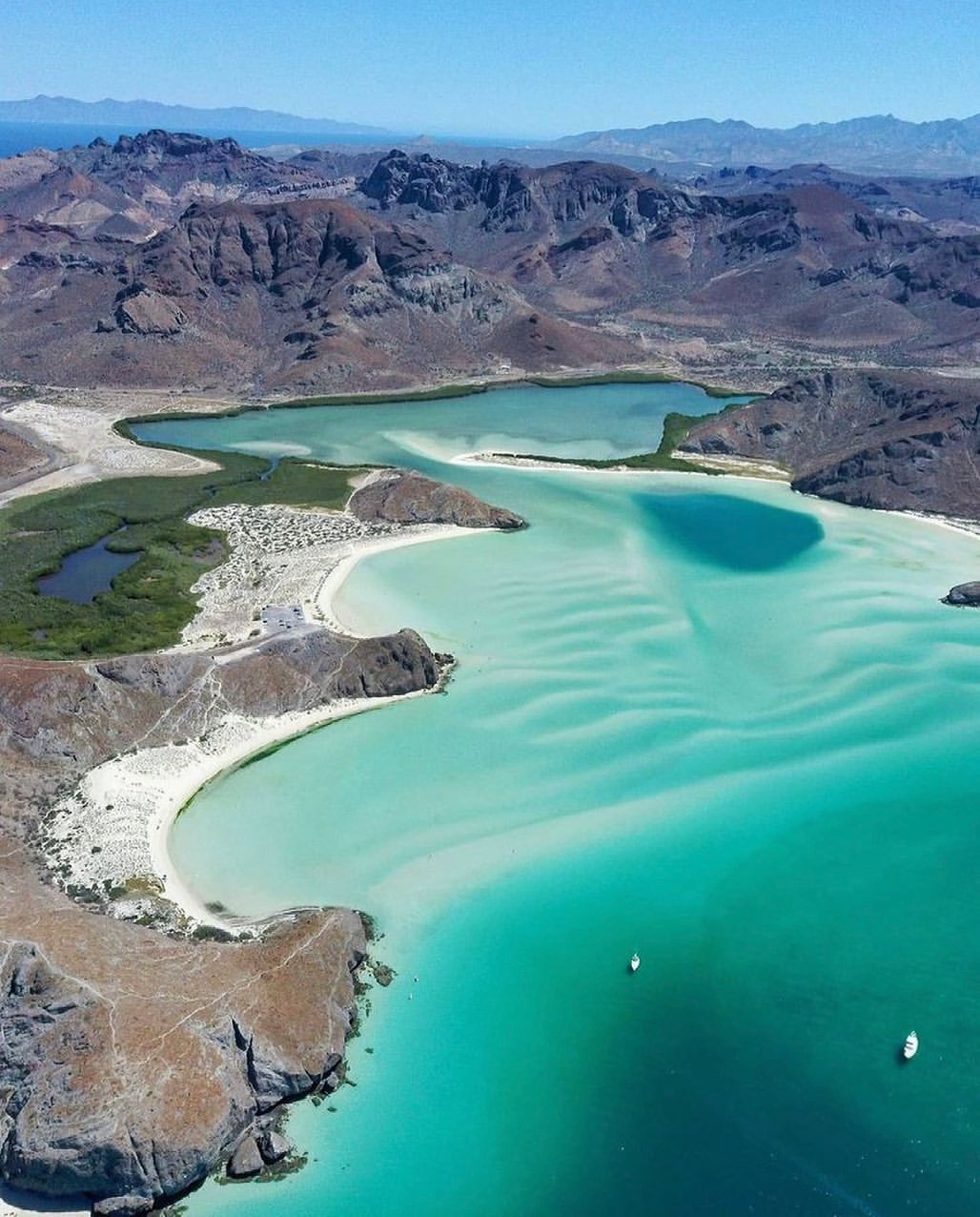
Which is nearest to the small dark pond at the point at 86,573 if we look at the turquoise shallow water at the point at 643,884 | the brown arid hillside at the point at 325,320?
the turquoise shallow water at the point at 643,884

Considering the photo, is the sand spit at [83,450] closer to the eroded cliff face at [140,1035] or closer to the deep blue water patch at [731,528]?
the deep blue water patch at [731,528]

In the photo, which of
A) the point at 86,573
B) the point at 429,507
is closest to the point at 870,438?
the point at 429,507

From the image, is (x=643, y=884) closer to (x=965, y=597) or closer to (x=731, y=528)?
(x=965, y=597)

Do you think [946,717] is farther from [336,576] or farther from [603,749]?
[336,576]

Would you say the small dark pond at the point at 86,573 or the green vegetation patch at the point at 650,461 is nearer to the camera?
the small dark pond at the point at 86,573

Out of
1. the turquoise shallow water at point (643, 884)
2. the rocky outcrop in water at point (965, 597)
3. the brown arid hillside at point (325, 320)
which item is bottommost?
Result: the turquoise shallow water at point (643, 884)

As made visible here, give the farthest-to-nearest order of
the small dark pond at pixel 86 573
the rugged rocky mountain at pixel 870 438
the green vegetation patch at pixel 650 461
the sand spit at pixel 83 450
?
1. the green vegetation patch at pixel 650 461
2. the sand spit at pixel 83 450
3. the rugged rocky mountain at pixel 870 438
4. the small dark pond at pixel 86 573

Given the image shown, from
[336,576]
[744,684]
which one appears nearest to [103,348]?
[336,576]

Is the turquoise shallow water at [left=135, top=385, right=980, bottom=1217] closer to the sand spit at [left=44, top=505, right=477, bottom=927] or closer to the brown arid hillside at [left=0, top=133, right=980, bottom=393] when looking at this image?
the sand spit at [left=44, top=505, right=477, bottom=927]
